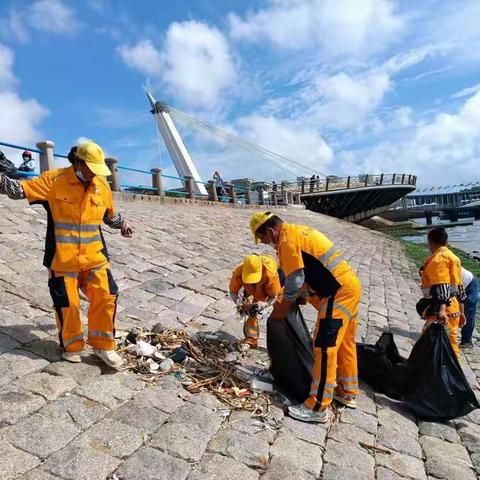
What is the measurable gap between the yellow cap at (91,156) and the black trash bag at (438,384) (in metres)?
3.01

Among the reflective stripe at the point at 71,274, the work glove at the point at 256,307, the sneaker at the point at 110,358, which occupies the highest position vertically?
the reflective stripe at the point at 71,274

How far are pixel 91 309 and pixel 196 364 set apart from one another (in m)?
1.00

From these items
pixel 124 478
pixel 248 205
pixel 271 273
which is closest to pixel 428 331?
pixel 271 273

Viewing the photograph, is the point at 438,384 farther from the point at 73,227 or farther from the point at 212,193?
the point at 212,193

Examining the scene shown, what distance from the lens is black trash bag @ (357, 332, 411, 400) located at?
4.15 meters

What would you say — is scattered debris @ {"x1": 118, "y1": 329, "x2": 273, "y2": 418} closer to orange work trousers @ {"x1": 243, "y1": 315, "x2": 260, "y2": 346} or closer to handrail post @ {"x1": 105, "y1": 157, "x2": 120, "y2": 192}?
orange work trousers @ {"x1": 243, "y1": 315, "x2": 260, "y2": 346}

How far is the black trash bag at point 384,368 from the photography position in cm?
415

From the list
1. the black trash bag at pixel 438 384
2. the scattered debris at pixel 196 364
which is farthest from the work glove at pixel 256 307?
the black trash bag at pixel 438 384

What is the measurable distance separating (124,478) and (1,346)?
1708 mm

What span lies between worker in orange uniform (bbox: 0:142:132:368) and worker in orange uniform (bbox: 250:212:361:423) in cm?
121

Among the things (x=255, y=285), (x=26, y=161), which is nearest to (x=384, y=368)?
(x=255, y=285)

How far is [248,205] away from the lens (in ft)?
77.1

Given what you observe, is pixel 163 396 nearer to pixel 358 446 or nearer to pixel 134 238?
pixel 358 446

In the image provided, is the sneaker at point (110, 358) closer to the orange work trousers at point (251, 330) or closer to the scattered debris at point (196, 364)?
the scattered debris at point (196, 364)
